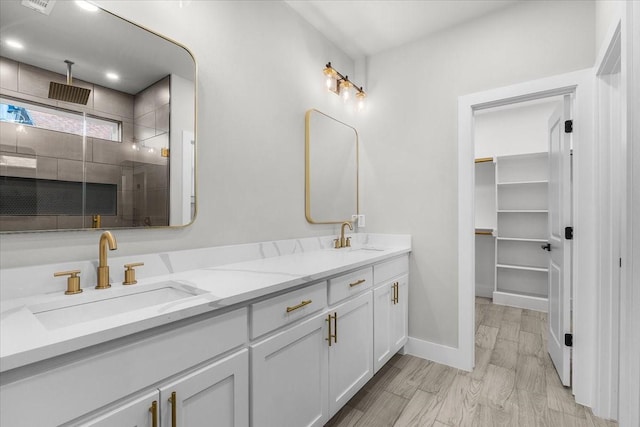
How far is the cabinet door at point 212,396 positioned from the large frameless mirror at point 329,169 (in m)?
1.36

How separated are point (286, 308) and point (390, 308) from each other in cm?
115

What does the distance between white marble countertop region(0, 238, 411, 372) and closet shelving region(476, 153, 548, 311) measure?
298 centimetres

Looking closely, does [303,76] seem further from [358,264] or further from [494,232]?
[494,232]

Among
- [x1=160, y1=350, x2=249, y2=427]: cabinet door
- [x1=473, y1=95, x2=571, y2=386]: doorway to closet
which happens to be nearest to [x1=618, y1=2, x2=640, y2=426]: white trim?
[x1=160, y1=350, x2=249, y2=427]: cabinet door

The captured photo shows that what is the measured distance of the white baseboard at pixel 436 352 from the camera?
2.31 metres

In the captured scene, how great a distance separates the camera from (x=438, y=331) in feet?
7.96

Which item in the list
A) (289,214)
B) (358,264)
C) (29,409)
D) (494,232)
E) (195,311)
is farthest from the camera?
(494,232)

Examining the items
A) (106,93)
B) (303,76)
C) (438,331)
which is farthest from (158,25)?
(438,331)

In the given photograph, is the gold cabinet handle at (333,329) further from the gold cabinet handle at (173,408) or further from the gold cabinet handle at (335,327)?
the gold cabinet handle at (173,408)

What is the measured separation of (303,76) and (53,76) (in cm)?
156

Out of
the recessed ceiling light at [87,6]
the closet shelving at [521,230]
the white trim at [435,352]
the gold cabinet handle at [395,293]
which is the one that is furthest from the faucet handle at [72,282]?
the closet shelving at [521,230]

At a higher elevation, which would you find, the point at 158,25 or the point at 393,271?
the point at 158,25

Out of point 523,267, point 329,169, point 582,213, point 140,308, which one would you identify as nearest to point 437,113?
point 329,169

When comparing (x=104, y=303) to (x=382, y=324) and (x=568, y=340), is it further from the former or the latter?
(x=568, y=340)
